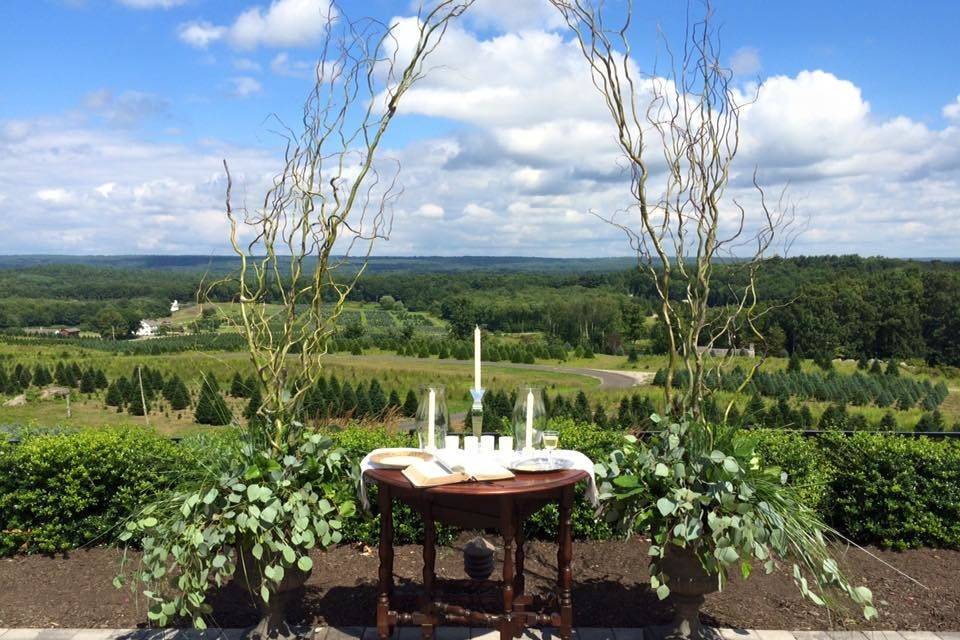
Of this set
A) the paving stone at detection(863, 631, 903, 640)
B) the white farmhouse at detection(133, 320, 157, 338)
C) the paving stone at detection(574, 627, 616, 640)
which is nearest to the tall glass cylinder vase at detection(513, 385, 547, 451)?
the paving stone at detection(574, 627, 616, 640)

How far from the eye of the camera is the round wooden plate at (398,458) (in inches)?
131

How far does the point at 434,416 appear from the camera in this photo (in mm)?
3607

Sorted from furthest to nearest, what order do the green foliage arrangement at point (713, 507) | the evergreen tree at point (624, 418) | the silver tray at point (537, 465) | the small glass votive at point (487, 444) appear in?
1. the evergreen tree at point (624, 418)
2. the small glass votive at point (487, 444)
3. the silver tray at point (537, 465)
4. the green foliage arrangement at point (713, 507)

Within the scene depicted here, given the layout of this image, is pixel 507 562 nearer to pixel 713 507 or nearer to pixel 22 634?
pixel 713 507

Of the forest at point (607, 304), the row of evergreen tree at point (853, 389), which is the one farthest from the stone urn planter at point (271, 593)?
the forest at point (607, 304)

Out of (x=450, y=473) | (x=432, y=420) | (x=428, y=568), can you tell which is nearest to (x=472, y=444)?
(x=432, y=420)

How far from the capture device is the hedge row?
14.9 feet

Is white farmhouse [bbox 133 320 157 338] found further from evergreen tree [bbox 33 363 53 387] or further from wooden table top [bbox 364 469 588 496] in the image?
wooden table top [bbox 364 469 588 496]

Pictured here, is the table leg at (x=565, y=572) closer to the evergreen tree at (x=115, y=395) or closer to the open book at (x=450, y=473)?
the open book at (x=450, y=473)

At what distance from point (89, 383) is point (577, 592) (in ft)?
148

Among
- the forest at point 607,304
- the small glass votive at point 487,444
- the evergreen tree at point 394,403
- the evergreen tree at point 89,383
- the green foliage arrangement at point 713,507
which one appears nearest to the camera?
the green foliage arrangement at point 713,507

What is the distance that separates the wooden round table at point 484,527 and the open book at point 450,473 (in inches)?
1.6

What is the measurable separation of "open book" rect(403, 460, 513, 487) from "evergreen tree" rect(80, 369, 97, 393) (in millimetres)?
45314

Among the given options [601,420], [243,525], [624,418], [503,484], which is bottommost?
[624,418]
